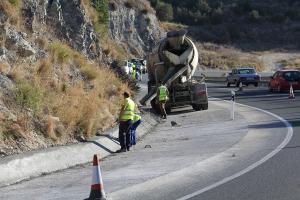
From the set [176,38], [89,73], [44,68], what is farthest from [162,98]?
[44,68]

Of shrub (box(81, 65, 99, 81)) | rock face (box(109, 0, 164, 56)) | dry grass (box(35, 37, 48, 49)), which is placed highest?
rock face (box(109, 0, 164, 56))

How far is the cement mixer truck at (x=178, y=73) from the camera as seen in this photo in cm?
2848

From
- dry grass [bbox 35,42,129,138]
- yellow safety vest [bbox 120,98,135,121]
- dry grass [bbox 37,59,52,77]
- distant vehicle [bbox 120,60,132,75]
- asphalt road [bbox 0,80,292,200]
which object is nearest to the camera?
asphalt road [bbox 0,80,292,200]

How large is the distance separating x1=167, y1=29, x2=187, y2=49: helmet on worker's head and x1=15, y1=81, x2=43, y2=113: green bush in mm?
14099

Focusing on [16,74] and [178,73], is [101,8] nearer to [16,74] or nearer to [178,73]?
[178,73]

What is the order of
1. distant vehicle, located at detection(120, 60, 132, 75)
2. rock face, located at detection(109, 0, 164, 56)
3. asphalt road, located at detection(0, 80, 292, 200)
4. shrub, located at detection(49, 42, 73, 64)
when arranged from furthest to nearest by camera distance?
1. rock face, located at detection(109, 0, 164, 56)
2. distant vehicle, located at detection(120, 60, 132, 75)
3. shrub, located at detection(49, 42, 73, 64)
4. asphalt road, located at detection(0, 80, 292, 200)

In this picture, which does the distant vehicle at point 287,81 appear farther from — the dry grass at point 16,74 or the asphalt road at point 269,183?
the dry grass at point 16,74

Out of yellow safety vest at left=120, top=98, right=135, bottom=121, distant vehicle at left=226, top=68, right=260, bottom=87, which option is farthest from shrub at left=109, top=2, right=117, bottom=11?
yellow safety vest at left=120, top=98, right=135, bottom=121

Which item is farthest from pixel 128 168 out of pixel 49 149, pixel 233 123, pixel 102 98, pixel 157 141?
pixel 233 123

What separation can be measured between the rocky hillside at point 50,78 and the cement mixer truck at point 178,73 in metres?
2.57

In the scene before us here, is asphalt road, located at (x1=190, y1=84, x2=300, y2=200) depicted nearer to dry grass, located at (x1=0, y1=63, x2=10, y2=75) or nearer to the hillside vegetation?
dry grass, located at (x1=0, y1=63, x2=10, y2=75)

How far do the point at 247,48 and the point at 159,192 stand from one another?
3640 inches

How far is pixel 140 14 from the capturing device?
258ft

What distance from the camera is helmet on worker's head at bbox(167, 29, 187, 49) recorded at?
28.7m
